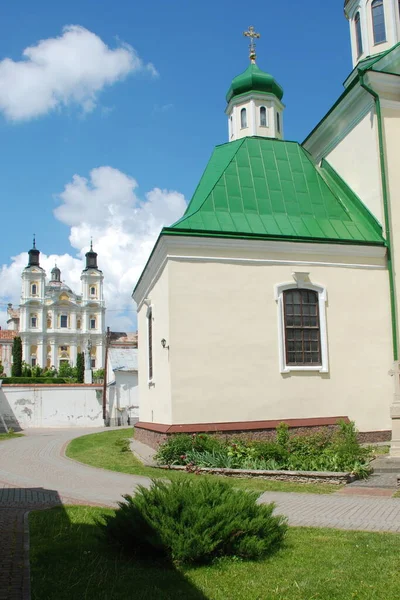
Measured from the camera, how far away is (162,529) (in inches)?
216

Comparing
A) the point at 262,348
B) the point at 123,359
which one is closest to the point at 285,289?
the point at 262,348

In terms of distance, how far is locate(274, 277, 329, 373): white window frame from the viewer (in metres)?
14.2

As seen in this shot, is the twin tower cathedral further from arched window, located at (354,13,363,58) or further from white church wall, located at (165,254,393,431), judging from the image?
white church wall, located at (165,254,393,431)

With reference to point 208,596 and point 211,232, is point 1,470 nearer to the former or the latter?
point 211,232

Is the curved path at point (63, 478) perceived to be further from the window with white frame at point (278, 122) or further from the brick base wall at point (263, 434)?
the window with white frame at point (278, 122)

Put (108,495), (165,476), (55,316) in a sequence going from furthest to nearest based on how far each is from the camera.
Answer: (55,316) < (165,476) < (108,495)

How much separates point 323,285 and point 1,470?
9.26m

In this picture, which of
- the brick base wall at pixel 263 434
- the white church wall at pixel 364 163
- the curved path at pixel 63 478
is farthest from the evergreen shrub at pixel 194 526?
the white church wall at pixel 364 163

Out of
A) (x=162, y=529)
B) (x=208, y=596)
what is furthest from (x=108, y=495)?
(x=208, y=596)

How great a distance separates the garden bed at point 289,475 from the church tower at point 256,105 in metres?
12.8

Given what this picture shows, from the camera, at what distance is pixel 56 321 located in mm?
100375

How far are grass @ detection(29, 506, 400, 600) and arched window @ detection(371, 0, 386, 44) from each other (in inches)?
Result: 678

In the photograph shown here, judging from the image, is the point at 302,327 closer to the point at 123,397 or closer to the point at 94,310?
the point at 123,397

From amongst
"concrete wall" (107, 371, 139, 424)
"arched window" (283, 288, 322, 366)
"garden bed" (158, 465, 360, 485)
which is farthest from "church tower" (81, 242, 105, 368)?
"garden bed" (158, 465, 360, 485)
